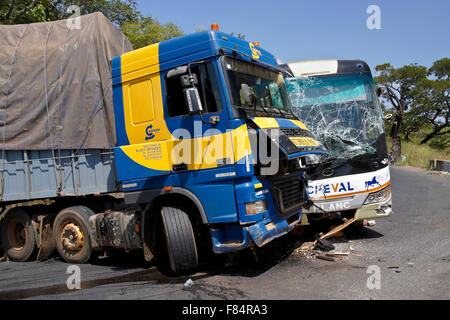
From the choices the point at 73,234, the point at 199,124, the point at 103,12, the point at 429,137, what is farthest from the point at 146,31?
the point at 429,137

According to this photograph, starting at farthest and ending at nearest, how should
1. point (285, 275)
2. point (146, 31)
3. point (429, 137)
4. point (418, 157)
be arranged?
point (429, 137) → point (418, 157) → point (146, 31) → point (285, 275)

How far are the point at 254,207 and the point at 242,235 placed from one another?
38 cm

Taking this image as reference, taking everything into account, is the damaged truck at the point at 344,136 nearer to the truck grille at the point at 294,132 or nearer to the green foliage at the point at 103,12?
the truck grille at the point at 294,132

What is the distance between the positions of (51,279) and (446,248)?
19.9 ft

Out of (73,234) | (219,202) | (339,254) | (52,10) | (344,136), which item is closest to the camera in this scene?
(219,202)

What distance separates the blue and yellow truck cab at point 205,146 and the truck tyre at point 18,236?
2.83 meters

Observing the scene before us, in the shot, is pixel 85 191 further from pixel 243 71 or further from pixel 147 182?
pixel 243 71

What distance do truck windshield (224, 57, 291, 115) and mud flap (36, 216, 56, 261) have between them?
179 inches

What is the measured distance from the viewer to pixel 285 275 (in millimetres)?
5008

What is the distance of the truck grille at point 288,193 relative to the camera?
509cm

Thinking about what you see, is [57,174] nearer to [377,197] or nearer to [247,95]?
[247,95]

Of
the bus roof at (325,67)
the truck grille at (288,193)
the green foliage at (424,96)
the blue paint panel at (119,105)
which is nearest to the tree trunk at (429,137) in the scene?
the green foliage at (424,96)
